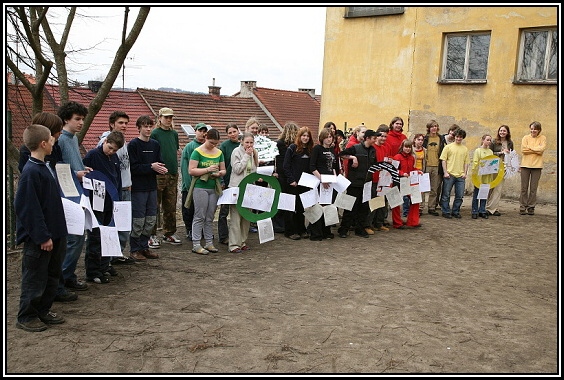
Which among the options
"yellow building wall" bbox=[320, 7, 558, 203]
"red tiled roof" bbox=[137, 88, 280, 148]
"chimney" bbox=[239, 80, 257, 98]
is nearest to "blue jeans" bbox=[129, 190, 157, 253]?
"yellow building wall" bbox=[320, 7, 558, 203]

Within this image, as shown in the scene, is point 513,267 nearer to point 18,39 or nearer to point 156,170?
point 156,170

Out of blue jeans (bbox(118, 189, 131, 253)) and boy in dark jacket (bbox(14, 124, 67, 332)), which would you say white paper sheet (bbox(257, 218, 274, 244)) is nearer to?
blue jeans (bbox(118, 189, 131, 253))

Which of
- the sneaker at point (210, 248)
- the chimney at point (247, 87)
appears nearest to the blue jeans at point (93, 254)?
the sneaker at point (210, 248)

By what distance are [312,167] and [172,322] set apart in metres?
4.07

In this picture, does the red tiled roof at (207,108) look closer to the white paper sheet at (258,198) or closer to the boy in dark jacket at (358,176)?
the boy in dark jacket at (358,176)

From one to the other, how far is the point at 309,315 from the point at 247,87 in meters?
30.9

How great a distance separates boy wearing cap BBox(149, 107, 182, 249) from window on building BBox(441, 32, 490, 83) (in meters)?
9.86

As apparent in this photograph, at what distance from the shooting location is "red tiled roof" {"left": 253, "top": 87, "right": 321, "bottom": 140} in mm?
32906

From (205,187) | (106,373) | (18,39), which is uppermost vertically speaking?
(18,39)

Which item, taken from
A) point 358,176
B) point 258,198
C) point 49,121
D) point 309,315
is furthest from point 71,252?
point 358,176

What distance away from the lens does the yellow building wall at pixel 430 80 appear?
13414 millimetres

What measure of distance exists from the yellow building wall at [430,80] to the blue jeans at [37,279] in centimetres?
1214

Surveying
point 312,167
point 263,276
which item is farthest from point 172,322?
point 312,167

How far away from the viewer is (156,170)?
6797 mm
